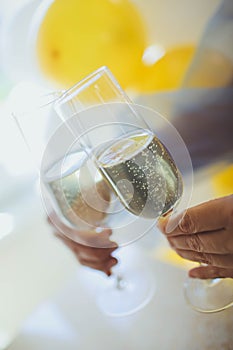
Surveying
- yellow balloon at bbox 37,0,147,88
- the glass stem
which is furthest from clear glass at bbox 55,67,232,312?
yellow balloon at bbox 37,0,147,88

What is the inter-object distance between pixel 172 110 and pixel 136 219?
0.37 meters

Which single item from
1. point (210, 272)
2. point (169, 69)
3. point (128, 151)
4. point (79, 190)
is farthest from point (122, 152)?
point (169, 69)

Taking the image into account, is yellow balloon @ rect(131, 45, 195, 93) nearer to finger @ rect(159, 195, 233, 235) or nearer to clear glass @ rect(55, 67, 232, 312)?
clear glass @ rect(55, 67, 232, 312)

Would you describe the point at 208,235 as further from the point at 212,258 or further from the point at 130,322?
the point at 130,322

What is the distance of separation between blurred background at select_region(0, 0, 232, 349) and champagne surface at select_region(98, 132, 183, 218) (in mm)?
267

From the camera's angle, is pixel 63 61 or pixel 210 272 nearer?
pixel 210 272

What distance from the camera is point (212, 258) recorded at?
0.53 metres

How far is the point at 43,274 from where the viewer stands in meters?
0.79

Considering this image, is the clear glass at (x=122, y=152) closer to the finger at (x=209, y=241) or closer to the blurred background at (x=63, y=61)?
the finger at (x=209, y=241)

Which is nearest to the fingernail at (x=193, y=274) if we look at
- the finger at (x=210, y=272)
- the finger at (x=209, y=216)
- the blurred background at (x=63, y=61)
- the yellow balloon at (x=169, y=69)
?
the finger at (x=210, y=272)

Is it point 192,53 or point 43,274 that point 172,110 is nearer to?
point 192,53

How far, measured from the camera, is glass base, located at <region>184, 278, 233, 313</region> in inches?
22.9

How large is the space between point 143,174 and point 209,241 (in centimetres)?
11

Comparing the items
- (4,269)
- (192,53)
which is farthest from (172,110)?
(4,269)
